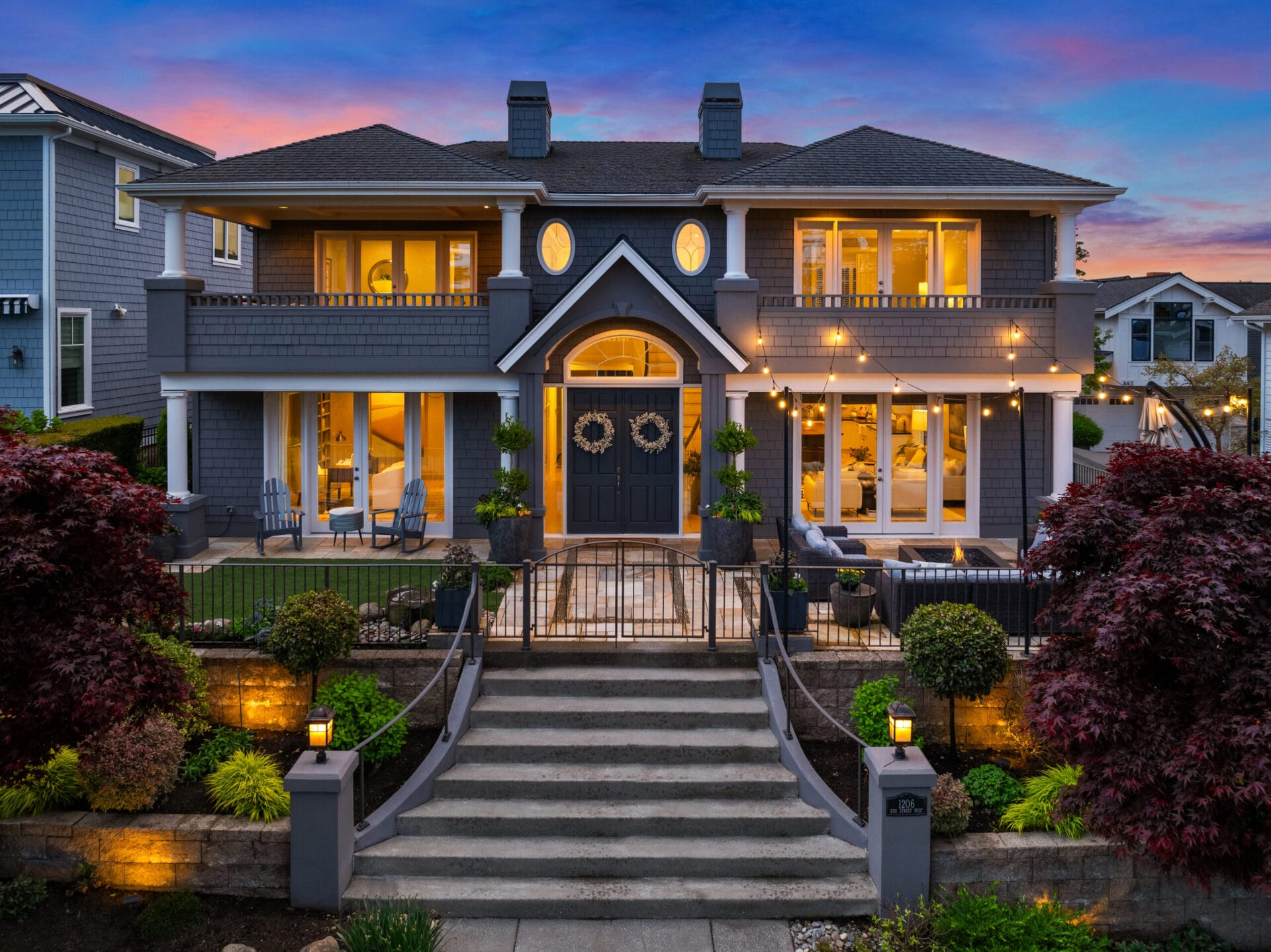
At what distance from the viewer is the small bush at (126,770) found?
8.28 m

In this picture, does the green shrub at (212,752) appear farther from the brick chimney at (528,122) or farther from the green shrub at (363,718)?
the brick chimney at (528,122)

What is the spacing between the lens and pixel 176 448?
16578mm

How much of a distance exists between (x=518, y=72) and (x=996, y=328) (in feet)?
41.1

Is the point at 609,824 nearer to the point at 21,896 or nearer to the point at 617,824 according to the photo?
the point at 617,824

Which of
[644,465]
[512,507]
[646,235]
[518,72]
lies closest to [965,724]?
[512,507]

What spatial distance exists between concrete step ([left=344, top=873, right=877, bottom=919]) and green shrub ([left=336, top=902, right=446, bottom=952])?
1.61 feet

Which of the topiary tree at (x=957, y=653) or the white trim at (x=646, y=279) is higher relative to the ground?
the white trim at (x=646, y=279)

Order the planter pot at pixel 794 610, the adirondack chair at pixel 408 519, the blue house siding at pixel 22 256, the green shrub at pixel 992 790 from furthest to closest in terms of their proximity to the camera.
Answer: the blue house siding at pixel 22 256 → the adirondack chair at pixel 408 519 → the planter pot at pixel 794 610 → the green shrub at pixel 992 790

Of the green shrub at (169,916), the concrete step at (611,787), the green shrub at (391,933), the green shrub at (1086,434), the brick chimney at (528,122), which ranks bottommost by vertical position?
the green shrub at (169,916)

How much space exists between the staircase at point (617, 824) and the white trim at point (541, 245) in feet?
31.8

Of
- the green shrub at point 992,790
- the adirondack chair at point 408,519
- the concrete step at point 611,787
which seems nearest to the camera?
the green shrub at point 992,790

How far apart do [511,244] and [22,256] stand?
10036 mm

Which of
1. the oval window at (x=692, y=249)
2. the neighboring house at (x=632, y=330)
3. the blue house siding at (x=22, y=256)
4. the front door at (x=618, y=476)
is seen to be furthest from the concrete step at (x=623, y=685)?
the blue house siding at (x=22, y=256)

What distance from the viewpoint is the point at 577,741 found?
9406mm
